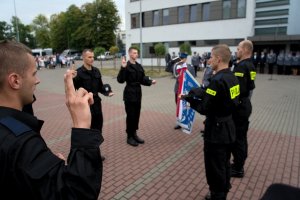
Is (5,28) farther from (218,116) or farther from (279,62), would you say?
(218,116)

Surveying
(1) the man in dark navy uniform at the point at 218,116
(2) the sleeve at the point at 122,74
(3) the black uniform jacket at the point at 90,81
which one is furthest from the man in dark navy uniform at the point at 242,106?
(3) the black uniform jacket at the point at 90,81

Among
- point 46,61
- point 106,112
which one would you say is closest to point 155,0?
point 46,61

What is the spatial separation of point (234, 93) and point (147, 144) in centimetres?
327

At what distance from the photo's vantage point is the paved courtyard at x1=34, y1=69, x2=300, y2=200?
4.33 m

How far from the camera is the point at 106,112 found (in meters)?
9.88

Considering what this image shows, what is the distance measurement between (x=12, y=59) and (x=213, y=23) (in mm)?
29061

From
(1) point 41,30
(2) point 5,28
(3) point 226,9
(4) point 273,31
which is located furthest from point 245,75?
(2) point 5,28

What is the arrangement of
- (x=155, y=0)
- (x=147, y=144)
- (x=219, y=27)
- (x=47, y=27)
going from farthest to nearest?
(x=47, y=27) < (x=155, y=0) < (x=219, y=27) < (x=147, y=144)

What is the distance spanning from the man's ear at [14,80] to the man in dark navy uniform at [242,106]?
3.68 meters

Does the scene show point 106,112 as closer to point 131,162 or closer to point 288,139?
point 131,162

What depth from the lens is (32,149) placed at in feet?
4.24

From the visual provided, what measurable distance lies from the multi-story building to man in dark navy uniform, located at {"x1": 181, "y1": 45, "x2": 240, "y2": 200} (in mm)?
21295

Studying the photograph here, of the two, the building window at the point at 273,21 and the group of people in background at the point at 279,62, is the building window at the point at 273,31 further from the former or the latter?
the group of people in background at the point at 279,62

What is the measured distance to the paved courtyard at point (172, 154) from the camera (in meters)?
4.33
